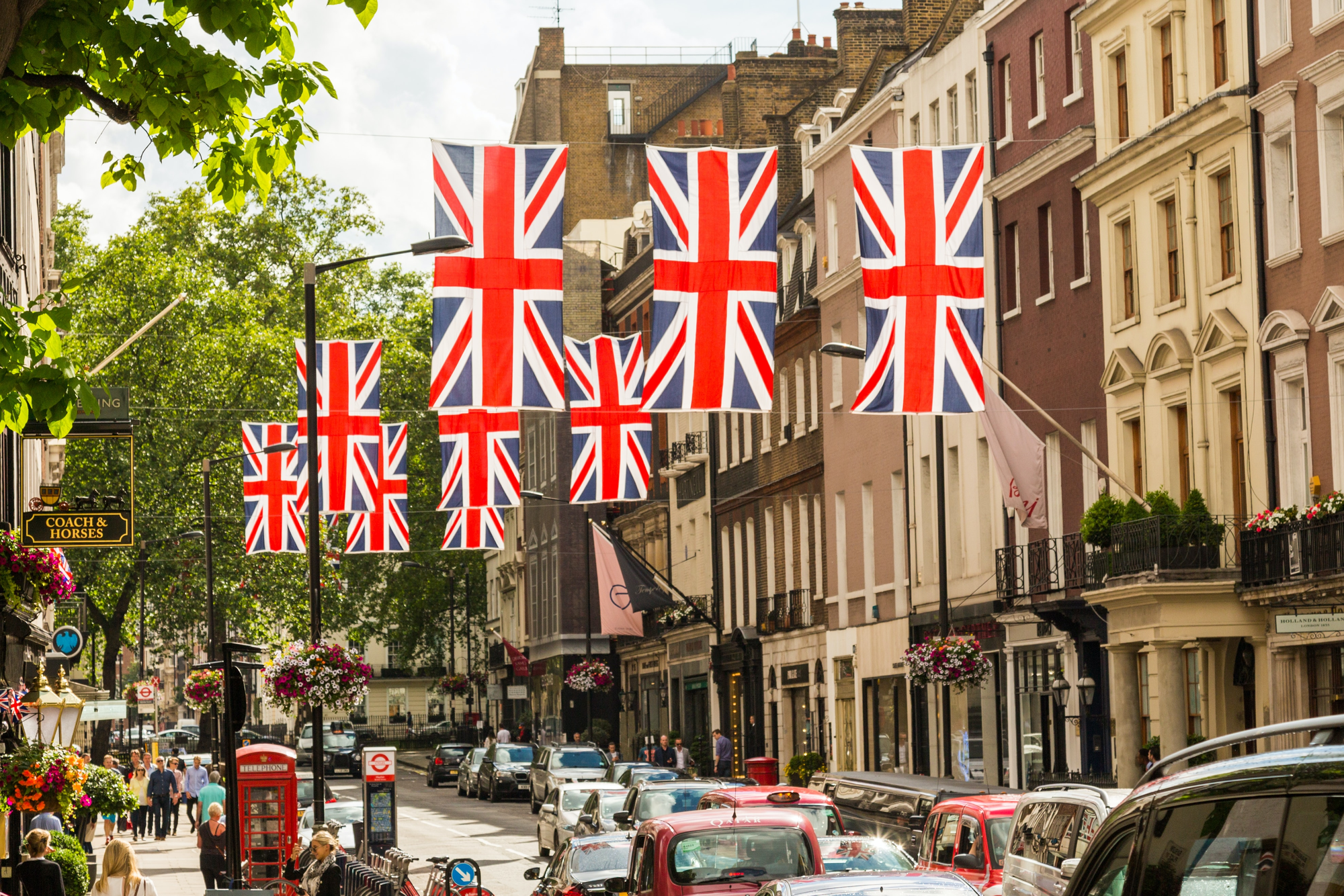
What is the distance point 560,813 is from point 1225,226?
14.5m

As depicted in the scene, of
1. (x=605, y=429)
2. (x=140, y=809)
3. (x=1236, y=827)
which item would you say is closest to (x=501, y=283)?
(x=605, y=429)

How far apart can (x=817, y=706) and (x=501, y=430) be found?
17.0 m

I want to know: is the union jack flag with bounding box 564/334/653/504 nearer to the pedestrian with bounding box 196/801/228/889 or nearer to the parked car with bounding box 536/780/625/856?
the parked car with bounding box 536/780/625/856

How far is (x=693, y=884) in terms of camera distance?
14836mm

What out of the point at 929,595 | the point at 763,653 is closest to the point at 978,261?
the point at 929,595

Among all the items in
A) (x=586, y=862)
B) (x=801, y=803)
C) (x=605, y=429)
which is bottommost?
(x=586, y=862)

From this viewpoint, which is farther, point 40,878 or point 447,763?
point 447,763

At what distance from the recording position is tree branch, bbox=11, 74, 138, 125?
10.0 meters

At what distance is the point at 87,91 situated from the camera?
10.2 meters

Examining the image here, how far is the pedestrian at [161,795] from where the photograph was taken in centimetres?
4472

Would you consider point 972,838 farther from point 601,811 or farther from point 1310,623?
point 601,811

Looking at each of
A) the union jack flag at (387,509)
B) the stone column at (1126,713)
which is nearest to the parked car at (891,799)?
the stone column at (1126,713)

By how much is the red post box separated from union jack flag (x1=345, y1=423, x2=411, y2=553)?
6.87 m

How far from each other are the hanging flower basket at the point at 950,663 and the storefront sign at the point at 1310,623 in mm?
10361
